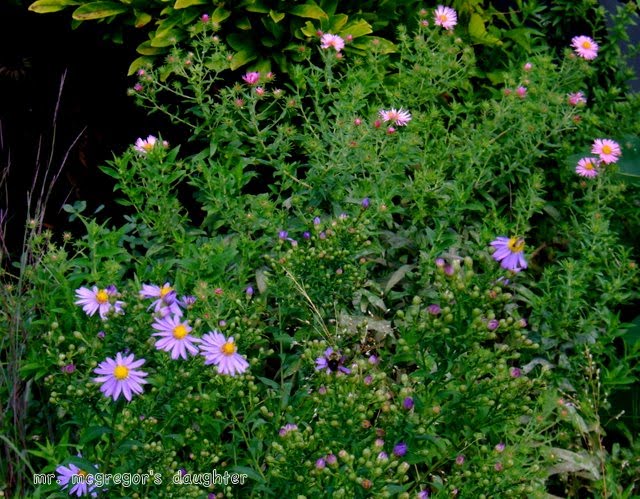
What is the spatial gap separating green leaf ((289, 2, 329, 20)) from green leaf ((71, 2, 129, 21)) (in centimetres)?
80

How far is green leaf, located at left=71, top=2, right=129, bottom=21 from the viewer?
3.92m

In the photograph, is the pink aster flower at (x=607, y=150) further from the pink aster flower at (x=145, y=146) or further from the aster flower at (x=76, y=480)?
the aster flower at (x=76, y=480)

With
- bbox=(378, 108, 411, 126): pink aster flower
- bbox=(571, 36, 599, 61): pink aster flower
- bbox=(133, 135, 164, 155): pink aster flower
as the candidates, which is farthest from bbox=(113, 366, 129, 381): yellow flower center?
bbox=(571, 36, 599, 61): pink aster flower

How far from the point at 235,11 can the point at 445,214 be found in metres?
1.42

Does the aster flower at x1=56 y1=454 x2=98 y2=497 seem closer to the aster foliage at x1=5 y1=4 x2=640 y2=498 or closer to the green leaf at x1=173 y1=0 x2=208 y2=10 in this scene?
the aster foliage at x1=5 y1=4 x2=640 y2=498

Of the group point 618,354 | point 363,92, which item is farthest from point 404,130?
point 618,354

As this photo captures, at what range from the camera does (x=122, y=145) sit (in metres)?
4.25

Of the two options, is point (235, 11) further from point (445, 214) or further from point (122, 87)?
point (445, 214)

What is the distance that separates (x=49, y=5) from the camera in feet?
13.0

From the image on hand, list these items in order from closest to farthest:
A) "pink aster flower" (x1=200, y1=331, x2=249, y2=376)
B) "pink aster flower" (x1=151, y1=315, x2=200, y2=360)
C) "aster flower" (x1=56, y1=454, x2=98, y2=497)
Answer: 1. "pink aster flower" (x1=151, y1=315, x2=200, y2=360)
2. "pink aster flower" (x1=200, y1=331, x2=249, y2=376)
3. "aster flower" (x1=56, y1=454, x2=98, y2=497)

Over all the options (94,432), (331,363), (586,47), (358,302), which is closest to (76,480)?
(94,432)

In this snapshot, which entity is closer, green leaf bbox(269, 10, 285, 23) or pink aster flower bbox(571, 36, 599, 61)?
green leaf bbox(269, 10, 285, 23)

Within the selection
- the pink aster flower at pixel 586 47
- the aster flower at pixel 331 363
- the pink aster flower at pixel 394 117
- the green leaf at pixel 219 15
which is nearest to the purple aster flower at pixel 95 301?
the aster flower at pixel 331 363

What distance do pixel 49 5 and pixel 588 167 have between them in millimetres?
2581
